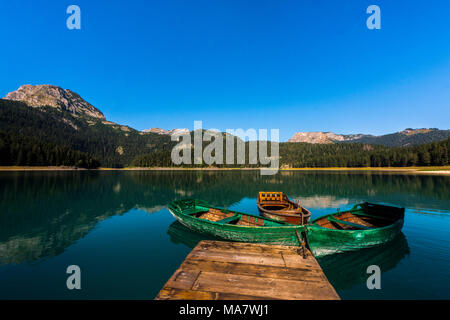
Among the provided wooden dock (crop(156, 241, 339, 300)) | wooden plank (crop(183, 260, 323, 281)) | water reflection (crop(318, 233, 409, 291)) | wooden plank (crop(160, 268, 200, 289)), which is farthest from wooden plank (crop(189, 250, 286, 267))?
water reflection (crop(318, 233, 409, 291))

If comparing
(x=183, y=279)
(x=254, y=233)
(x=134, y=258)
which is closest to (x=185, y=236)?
(x=134, y=258)

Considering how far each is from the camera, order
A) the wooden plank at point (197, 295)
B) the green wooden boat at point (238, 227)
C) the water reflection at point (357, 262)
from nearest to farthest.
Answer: the wooden plank at point (197, 295) → the water reflection at point (357, 262) → the green wooden boat at point (238, 227)

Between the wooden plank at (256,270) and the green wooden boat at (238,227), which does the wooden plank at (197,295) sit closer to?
the wooden plank at (256,270)

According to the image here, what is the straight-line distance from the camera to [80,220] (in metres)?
22.7

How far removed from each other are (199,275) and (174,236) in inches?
509

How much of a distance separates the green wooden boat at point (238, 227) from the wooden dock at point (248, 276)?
9.41 ft

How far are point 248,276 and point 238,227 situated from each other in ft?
23.8

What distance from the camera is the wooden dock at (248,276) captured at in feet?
16.9

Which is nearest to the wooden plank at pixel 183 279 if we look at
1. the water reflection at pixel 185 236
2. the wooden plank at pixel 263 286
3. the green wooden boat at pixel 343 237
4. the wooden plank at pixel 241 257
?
the wooden plank at pixel 263 286

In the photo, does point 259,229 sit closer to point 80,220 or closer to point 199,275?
point 199,275

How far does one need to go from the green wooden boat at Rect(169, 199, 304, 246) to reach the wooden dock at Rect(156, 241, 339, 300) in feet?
9.41

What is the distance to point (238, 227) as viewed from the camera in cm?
1320

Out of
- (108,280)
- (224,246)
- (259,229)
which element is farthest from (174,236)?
(224,246)

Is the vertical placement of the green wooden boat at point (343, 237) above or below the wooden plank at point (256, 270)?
below
